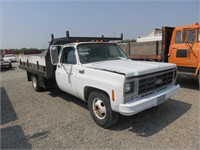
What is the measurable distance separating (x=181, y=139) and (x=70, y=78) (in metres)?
2.98

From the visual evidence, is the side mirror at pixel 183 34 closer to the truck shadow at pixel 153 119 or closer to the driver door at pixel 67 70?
the truck shadow at pixel 153 119

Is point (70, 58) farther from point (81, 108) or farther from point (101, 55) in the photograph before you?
point (81, 108)

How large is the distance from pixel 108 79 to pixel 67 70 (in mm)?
1771

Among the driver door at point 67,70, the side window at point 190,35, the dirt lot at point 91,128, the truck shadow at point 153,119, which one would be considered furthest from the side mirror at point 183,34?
the driver door at point 67,70

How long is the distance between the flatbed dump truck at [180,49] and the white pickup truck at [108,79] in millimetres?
2615

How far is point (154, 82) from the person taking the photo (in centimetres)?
375

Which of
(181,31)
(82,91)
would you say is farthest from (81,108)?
(181,31)

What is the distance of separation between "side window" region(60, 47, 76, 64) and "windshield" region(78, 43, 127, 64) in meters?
0.26

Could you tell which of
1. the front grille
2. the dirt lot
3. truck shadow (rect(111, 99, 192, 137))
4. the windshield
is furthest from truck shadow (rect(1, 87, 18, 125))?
the front grille

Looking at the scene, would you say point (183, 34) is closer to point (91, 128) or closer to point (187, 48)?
point (187, 48)

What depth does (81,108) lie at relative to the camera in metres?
5.12

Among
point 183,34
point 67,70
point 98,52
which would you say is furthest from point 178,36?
point 67,70

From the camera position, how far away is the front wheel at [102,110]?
3.59 metres

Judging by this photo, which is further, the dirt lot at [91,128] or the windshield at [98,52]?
the windshield at [98,52]
